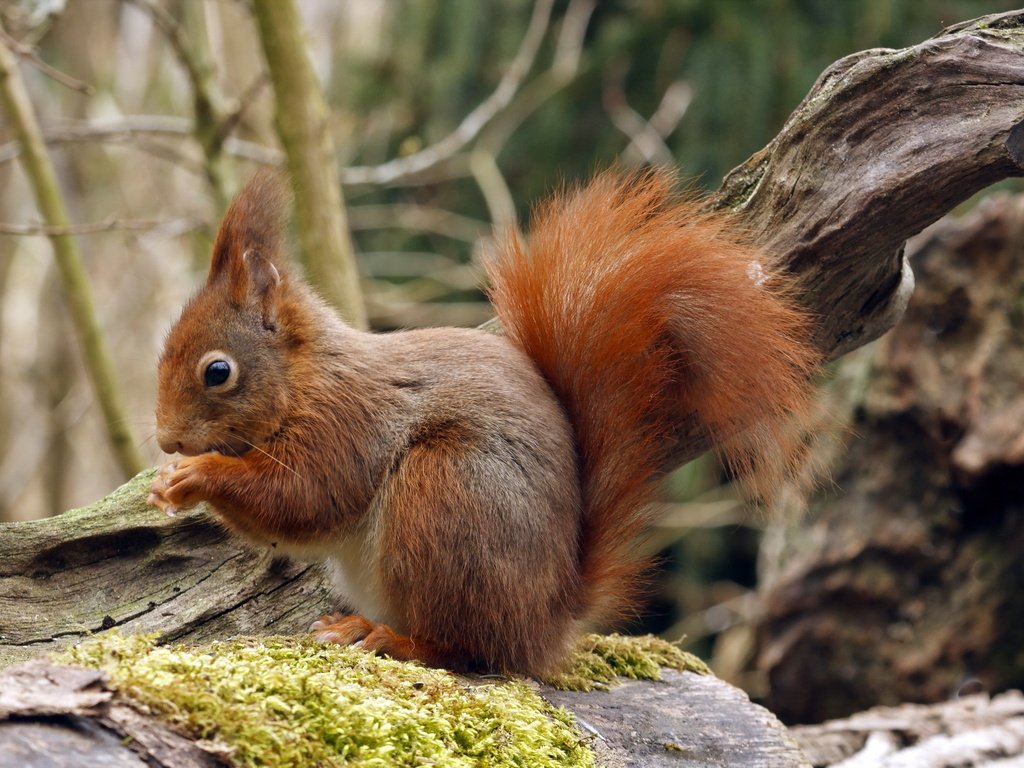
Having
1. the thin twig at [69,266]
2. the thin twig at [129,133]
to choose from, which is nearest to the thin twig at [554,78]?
the thin twig at [129,133]

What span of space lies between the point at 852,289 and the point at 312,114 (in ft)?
5.78

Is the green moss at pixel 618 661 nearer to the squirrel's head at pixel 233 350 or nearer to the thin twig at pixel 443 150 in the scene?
the squirrel's head at pixel 233 350

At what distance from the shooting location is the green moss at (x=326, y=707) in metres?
1.34

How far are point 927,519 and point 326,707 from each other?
2.32 m

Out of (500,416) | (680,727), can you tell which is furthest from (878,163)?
(680,727)

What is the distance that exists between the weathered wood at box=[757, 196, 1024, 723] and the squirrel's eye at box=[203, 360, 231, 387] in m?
2.03

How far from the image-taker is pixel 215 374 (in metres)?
2.00

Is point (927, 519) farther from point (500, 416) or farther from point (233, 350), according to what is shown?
point (233, 350)

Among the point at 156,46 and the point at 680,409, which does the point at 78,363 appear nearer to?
the point at 156,46

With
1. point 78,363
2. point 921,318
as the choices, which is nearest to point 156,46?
point 78,363

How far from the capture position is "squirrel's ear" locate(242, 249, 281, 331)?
6.86 ft

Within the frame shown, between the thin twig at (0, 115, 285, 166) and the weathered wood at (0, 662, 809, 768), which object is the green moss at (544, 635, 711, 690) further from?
the thin twig at (0, 115, 285, 166)

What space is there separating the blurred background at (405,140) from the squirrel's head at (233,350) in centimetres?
78

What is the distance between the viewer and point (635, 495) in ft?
6.46
